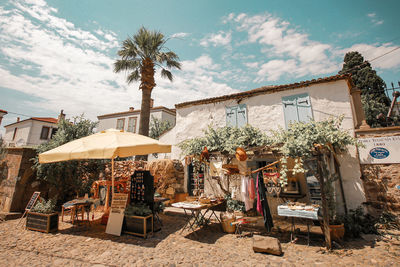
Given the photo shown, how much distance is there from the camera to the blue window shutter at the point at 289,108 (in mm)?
8172

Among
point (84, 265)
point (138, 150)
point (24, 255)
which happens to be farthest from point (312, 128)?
point (24, 255)

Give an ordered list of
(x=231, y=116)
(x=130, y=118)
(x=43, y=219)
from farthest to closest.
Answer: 1. (x=130, y=118)
2. (x=231, y=116)
3. (x=43, y=219)

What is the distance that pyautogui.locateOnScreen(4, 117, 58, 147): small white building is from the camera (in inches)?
993

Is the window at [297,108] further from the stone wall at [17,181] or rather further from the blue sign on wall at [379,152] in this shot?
the stone wall at [17,181]

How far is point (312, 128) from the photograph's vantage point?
17.1 ft

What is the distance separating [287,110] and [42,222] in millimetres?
9753

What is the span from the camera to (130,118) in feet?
74.6

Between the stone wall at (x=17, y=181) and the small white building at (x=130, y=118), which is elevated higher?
the small white building at (x=130, y=118)

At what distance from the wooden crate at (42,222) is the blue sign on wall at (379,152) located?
1042 cm

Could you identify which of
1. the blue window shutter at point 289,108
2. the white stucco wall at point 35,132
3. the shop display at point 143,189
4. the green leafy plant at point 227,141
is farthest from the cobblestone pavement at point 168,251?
the white stucco wall at point 35,132

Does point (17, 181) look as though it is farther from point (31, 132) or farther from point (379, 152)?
point (31, 132)

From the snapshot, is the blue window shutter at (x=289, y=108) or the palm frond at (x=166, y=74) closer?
the blue window shutter at (x=289, y=108)

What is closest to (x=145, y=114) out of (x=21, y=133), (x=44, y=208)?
(x=44, y=208)

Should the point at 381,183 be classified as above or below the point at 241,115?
below
